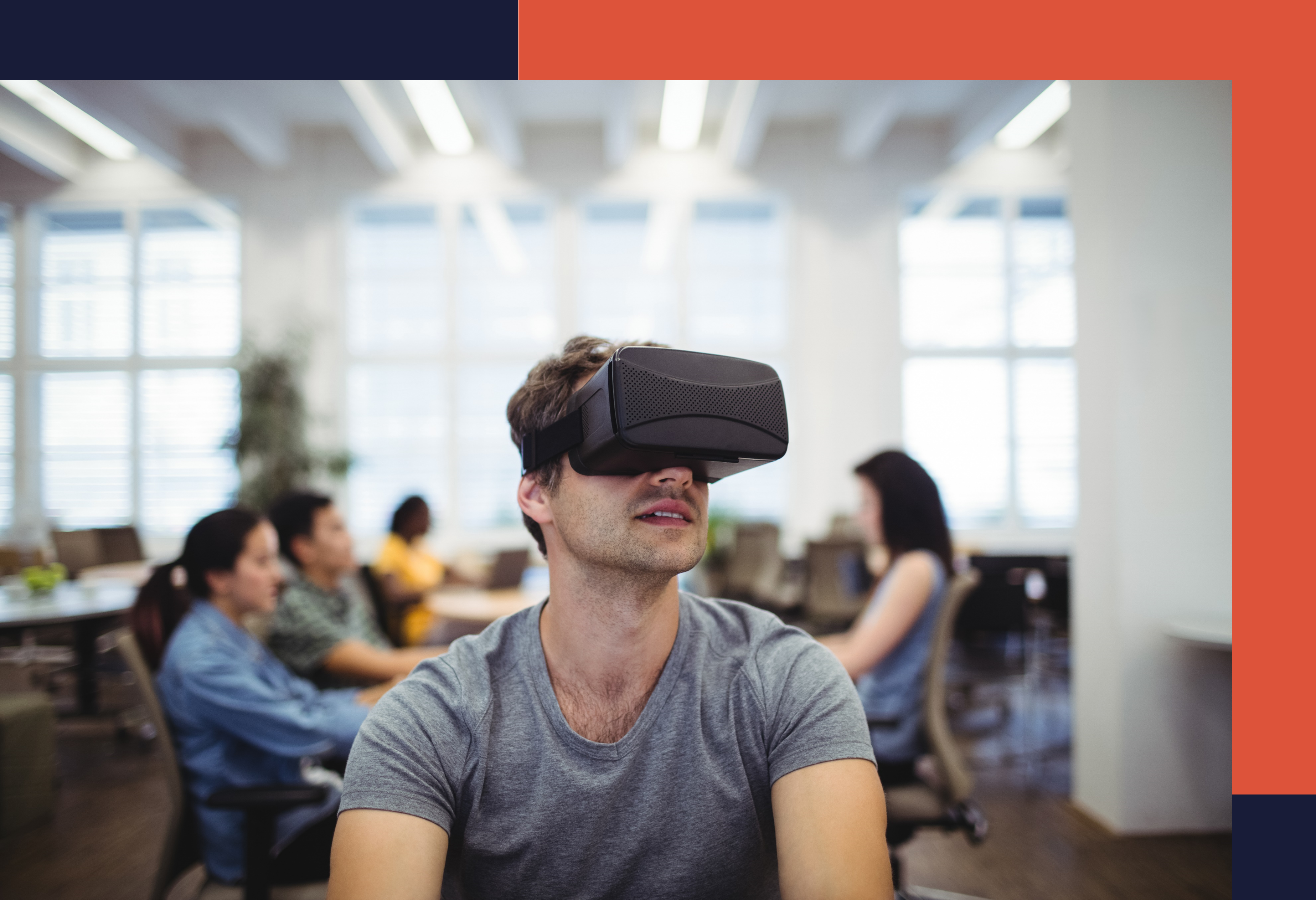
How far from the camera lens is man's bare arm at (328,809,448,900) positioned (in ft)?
2.74

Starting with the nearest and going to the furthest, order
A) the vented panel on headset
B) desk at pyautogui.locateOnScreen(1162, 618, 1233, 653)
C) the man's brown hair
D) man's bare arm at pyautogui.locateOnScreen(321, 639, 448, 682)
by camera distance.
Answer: the vented panel on headset → the man's brown hair → man's bare arm at pyautogui.locateOnScreen(321, 639, 448, 682) → desk at pyautogui.locateOnScreen(1162, 618, 1233, 653)

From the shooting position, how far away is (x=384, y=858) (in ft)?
2.78

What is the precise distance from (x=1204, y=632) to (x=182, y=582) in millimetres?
3319

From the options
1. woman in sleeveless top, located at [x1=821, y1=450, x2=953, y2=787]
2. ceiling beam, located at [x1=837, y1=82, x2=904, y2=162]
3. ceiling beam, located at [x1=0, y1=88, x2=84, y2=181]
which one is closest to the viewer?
woman in sleeveless top, located at [x1=821, y1=450, x2=953, y2=787]

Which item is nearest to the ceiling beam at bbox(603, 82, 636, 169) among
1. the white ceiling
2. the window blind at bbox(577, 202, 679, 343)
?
the white ceiling

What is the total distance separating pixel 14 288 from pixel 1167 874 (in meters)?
11.2

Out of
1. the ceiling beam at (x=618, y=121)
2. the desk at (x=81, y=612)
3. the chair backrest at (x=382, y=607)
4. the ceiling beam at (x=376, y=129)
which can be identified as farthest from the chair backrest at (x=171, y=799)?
the ceiling beam at (x=618, y=121)

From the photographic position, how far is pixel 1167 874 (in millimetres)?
2742

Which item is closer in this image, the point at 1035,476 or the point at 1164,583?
the point at 1164,583

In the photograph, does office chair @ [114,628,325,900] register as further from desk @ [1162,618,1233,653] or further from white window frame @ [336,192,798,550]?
white window frame @ [336,192,798,550]

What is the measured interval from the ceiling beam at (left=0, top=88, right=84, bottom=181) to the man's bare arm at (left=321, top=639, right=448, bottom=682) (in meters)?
7.38

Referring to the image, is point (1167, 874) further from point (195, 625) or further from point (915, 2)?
point (195, 625)

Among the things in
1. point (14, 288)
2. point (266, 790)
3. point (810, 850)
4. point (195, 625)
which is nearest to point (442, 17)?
point (195, 625)

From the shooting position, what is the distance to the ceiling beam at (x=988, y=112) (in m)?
6.42
